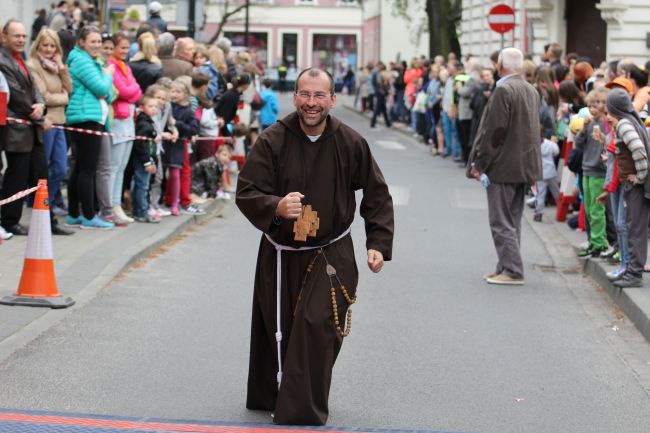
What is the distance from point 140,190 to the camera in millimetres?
14594

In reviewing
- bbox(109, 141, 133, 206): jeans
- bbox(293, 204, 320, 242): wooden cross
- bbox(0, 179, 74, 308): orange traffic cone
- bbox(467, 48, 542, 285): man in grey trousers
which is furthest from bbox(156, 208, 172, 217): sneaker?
bbox(293, 204, 320, 242): wooden cross

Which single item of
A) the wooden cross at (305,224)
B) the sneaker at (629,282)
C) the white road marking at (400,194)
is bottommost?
the sneaker at (629,282)

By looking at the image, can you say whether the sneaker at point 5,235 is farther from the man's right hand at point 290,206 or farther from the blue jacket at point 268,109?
the blue jacket at point 268,109

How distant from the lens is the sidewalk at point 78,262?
9.09 m

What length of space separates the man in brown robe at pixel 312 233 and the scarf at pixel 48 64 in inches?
258

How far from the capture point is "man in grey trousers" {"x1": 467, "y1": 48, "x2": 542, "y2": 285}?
11.9m

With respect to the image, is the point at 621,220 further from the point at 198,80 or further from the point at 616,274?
the point at 198,80

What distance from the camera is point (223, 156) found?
703 inches

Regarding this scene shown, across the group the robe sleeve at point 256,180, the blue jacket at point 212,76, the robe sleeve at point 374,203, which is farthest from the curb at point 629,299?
the blue jacket at point 212,76

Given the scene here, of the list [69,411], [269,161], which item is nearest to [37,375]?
[69,411]

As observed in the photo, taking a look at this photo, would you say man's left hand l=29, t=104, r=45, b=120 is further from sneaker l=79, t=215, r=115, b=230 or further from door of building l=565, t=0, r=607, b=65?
door of building l=565, t=0, r=607, b=65

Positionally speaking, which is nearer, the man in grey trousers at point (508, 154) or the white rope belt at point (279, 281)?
the white rope belt at point (279, 281)

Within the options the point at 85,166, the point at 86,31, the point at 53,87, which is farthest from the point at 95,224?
the point at 86,31

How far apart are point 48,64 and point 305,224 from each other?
6858mm
